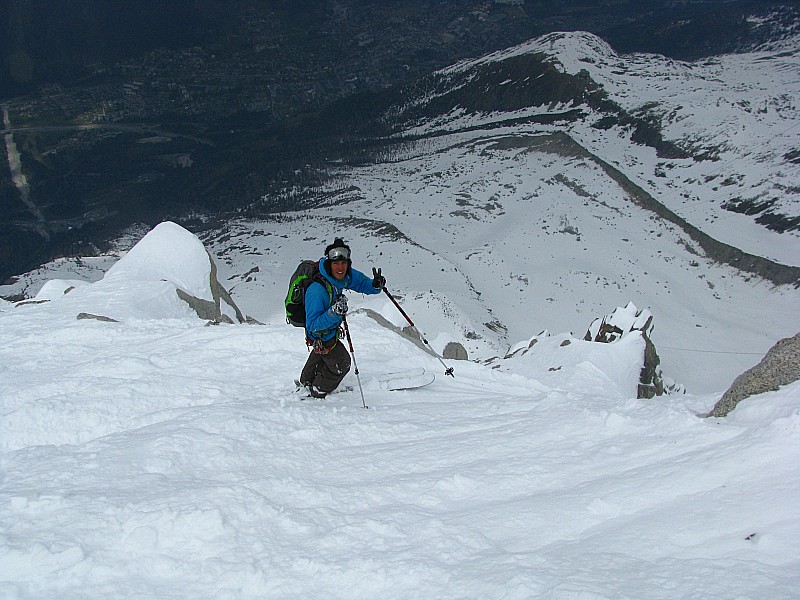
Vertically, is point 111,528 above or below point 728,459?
above

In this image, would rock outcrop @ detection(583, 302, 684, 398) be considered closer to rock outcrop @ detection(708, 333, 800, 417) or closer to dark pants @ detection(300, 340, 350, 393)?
rock outcrop @ detection(708, 333, 800, 417)

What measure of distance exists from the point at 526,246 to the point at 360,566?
5457cm

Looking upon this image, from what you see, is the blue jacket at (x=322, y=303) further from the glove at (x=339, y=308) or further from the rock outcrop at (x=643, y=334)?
the rock outcrop at (x=643, y=334)

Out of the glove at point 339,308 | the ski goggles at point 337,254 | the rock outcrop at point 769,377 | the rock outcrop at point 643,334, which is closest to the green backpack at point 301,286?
the glove at point 339,308

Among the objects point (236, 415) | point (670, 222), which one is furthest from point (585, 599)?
point (670, 222)

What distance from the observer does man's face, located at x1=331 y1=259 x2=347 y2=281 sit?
675cm

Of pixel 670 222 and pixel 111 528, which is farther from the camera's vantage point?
pixel 670 222

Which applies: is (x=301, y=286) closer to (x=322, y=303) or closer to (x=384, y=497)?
(x=322, y=303)

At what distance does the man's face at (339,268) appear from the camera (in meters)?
6.75

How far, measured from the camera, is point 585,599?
3240 mm

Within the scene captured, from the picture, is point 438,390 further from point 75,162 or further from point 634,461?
point 75,162

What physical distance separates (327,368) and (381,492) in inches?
121

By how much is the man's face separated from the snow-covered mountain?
20.2 metres

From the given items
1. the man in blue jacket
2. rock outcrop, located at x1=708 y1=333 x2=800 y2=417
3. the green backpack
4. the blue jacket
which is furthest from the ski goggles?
A: rock outcrop, located at x1=708 y1=333 x2=800 y2=417
